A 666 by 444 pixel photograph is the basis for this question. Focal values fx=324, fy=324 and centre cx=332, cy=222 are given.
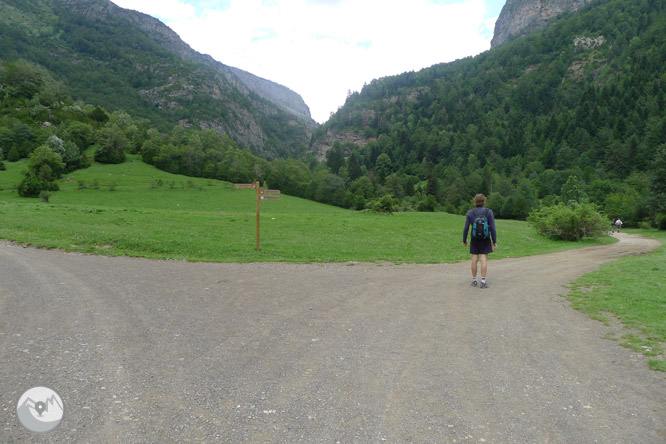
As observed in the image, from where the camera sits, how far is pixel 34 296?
8.78m

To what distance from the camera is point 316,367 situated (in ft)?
17.2

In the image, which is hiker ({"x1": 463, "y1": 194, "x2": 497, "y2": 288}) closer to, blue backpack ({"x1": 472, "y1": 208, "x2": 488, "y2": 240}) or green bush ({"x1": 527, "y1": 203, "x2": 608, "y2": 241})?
blue backpack ({"x1": 472, "y1": 208, "x2": 488, "y2": 240})

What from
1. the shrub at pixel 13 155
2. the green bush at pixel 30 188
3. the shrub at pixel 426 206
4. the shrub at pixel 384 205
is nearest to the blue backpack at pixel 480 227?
the shrub at pixel 384 205

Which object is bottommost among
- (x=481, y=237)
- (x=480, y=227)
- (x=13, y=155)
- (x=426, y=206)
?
(x=426, y=206)

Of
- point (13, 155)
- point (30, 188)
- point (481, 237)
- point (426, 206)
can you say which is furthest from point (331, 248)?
point (13, 155)

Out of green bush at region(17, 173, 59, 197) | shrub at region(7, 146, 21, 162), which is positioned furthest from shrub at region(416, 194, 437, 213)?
shrub at region(7, 146, 21, 162)

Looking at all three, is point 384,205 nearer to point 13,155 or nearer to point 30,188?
point 30,188

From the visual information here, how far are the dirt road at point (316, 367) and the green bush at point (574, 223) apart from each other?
26.9m

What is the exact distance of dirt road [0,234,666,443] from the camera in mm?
3732

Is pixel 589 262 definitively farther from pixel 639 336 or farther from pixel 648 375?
pixel 648 375

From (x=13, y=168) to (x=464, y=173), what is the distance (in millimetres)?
180755

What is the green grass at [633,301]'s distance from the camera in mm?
6402

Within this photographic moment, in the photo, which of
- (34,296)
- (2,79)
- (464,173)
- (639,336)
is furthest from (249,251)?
(2,79)

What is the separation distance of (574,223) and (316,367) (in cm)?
3527
